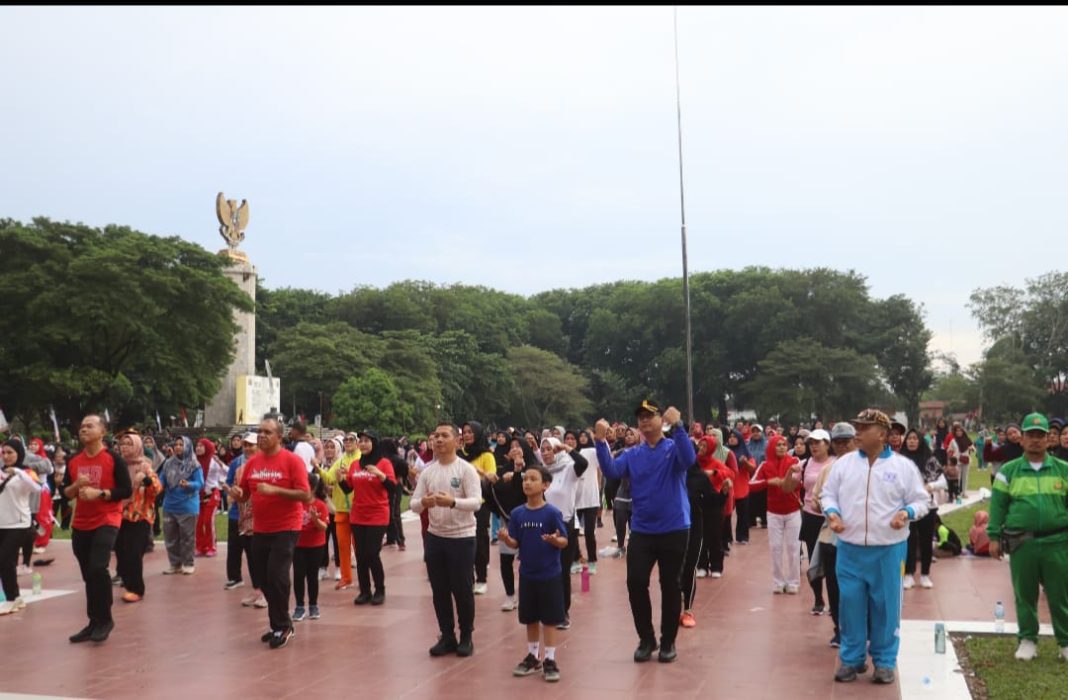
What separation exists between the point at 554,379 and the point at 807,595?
174ft

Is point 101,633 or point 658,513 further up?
point 658,513

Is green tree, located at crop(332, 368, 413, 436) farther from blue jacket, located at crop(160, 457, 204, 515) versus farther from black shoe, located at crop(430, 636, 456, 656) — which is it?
black shoe, located at crop(430, 636, 456, 656)

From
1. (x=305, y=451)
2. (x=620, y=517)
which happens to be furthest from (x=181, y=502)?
(x=620, y=517)

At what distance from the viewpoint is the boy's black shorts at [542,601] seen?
6773mm

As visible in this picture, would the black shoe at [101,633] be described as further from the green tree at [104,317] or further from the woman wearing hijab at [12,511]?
the green tree at [104,317]

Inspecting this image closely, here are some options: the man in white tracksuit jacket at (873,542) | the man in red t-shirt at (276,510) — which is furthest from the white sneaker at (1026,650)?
the man in red t-shirt at (276,510)

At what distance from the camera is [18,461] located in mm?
9602

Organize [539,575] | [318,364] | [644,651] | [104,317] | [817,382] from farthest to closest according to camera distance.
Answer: [817,382]
[318,364]
[104,317]
[644,651]
[539,575]

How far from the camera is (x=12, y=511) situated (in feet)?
29.8

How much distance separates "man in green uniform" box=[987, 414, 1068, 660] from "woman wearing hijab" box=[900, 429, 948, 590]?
9.60 ft

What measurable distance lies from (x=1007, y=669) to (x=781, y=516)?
3148mm

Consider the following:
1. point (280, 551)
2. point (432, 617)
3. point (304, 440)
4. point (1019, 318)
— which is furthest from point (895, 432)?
point (1019, 318)

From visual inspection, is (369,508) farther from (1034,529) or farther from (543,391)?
(543,391)

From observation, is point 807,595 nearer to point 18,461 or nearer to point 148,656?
point 148,656
